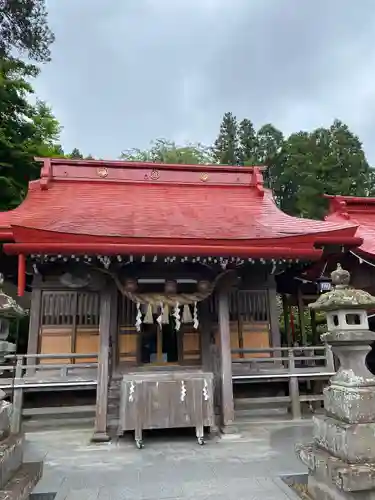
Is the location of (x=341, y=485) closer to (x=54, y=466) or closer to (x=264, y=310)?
(x=54, y=466)

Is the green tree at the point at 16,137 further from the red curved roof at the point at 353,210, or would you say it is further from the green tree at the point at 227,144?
the green tree at the point at 227,144

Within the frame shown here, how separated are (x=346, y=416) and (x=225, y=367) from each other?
132 inches

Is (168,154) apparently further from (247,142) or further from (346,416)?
(346,416)

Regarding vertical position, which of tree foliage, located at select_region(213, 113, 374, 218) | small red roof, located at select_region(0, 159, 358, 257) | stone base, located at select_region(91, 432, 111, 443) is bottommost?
stone base, located at select_region(91, 432, 111, 443)

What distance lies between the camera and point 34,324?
7598 millimetres

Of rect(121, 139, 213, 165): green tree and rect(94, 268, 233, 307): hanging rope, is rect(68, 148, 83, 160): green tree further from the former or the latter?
rect(94, 268, 233, 307): hanging rope

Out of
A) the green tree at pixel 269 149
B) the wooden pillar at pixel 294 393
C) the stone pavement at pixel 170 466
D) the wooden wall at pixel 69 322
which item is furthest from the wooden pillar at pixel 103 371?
the green tree at pixel 269 149

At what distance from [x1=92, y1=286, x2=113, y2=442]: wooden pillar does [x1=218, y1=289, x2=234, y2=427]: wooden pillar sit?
198 cm

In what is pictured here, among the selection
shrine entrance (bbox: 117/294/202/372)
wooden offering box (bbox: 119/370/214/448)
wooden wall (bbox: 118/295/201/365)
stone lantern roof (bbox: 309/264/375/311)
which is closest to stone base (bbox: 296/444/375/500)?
stone lantern roof (bbox: 309/264/375/311)

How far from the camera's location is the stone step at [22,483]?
2989 mm

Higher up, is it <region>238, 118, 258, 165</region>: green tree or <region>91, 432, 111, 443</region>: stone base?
<region>238, 118, 258, 165</region>: green tree

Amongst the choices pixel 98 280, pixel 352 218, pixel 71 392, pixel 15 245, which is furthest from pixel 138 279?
pixel 352 218

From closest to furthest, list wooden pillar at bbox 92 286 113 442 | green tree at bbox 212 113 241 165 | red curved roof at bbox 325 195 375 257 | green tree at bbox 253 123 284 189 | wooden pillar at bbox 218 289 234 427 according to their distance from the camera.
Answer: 1. wooden pillar at bbox 92 286 113 442
2. wooden pillar at bbox 218 289 234 427
3. red curved roof at bbox 325 195 375 257
4. green tree at bbox 253 123 284 189
5. green tree at bbox 212 113 241 165

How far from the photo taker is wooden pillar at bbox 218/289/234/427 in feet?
20.8
